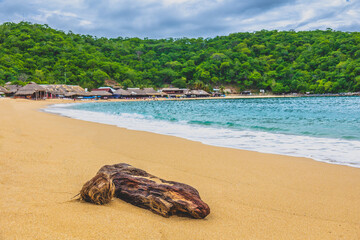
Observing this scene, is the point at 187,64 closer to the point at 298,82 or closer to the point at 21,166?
the point at 298,82

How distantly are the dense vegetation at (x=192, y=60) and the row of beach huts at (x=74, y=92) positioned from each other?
7505 mm

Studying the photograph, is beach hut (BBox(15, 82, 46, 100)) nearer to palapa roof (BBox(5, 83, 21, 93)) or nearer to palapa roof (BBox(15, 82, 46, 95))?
palapa roof (BBox(15, 82, 46, 95))

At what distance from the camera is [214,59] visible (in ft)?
343

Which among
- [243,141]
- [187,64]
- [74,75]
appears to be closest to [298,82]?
[187,64]

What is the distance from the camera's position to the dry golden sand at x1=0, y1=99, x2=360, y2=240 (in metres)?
1.90

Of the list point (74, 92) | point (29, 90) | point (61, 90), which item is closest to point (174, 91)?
point (74, 92)

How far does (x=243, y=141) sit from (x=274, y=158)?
205 centimetres

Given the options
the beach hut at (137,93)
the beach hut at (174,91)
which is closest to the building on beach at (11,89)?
the beach hut at (137,93)

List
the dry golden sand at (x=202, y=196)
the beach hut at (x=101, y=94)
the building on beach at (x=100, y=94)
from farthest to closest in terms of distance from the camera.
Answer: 1. the beach hut at (x=101, y=94)
2. the building on beach at (x=100, y=94)
3. the dry golden sand at (x=202, y=196)

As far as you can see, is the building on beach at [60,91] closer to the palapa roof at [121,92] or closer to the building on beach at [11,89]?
the building on beach at [11,89]

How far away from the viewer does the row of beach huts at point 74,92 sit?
151ft

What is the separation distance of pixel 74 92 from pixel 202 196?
193ft

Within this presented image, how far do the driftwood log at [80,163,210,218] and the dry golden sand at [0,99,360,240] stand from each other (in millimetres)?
73

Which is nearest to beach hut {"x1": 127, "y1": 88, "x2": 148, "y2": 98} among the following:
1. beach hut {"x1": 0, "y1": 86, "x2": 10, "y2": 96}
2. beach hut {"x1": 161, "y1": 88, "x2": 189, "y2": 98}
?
beach hut {"x1": 161, "y1": 88, "x2": 189, "y2": 98}
